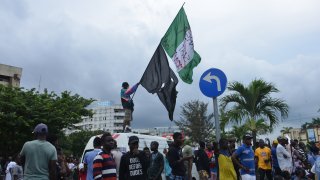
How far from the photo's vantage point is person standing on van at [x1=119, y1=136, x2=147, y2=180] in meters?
6.18

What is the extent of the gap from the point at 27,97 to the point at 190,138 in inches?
672

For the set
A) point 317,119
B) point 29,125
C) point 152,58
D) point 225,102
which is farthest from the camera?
point 317,119

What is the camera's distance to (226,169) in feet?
27.2

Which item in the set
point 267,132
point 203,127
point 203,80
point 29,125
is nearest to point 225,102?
point 267,132

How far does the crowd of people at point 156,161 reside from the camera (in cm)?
566

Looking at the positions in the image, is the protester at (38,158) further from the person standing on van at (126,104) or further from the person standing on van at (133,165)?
the person standing on van at (126,104)

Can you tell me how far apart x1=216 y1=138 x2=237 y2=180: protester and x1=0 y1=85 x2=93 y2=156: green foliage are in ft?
65.8

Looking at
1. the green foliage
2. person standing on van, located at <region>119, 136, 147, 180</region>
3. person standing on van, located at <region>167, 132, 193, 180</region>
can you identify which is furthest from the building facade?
person standing on van, located at <region>119, 136, 147, 180</region>

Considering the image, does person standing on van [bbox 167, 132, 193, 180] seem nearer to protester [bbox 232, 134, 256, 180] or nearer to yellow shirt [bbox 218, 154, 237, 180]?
yellow shirt [bbox 218, 154, 237, 180]

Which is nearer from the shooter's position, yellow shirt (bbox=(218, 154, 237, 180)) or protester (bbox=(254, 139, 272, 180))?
yellow shirt (bbox=(218, 154, 237, 180))

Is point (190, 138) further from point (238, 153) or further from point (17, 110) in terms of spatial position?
point (238, 153)

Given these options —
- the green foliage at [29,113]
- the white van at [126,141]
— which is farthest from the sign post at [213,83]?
the green foliage at [29,113]

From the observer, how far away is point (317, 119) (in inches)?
3760

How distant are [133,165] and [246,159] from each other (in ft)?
11.6
